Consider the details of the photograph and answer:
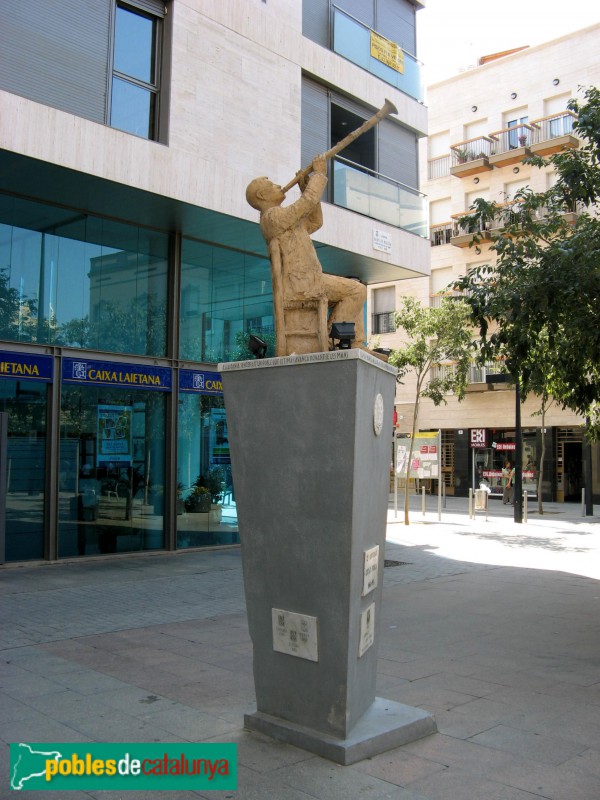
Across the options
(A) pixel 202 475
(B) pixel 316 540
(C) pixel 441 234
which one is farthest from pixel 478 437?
(B) pixel 316 540

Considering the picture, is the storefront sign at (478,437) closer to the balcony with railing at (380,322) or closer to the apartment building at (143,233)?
the balcony with railing at (380,322)

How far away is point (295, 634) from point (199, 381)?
1073 cm

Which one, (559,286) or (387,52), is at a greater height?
(387,52)

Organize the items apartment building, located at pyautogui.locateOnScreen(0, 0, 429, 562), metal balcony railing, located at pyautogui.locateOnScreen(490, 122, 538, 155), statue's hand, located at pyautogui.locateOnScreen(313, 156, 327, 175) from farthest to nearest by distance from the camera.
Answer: metal balcony railing, located at pyautogui.locateOnScreen(490, 122, 538, 155) < apartment building, located at pyautogui.locateOnScreen(0, 0, 429, 562) < statue's hand, located at pyautogui.locateOnScreen(313, 156, 327, 175)

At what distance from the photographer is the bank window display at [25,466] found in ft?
41.3

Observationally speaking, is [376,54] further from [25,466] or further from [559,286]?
[25,466]

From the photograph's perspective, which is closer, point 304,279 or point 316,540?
point 316,540

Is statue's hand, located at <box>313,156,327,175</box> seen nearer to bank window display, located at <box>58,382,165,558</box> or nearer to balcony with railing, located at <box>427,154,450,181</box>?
bank window display, located at <box>58,382,165,558</box>

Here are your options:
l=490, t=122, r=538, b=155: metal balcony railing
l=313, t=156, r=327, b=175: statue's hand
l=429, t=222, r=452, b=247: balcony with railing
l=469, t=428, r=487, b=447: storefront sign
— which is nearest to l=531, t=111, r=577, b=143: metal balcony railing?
l=490, t=122, r=538, b=155: metal balcony railing

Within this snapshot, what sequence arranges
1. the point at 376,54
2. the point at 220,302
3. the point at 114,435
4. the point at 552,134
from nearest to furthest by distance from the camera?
the point at 114,435
the point at 220,302
the point at 376,54
the point at 552,134

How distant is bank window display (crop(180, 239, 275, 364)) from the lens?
50.8 ft

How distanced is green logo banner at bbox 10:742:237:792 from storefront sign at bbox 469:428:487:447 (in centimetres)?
3271

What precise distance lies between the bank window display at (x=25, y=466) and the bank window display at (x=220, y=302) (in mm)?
3398

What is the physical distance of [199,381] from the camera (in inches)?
607
